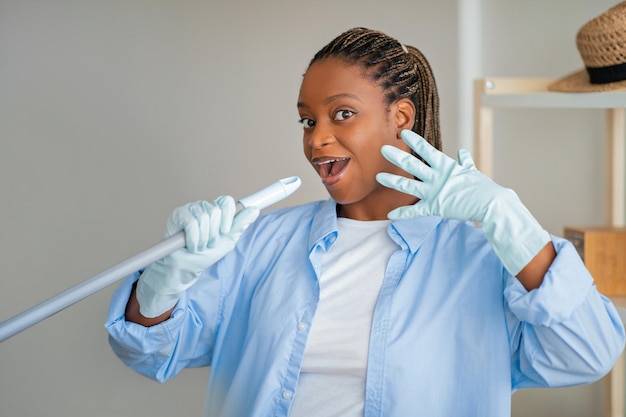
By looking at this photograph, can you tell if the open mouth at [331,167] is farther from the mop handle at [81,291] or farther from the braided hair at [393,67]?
the mop handle at [81,291]

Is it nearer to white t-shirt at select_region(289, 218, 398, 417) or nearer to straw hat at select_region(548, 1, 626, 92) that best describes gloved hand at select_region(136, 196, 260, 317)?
white t-shirt at select_region(289, 218, 398, 417)

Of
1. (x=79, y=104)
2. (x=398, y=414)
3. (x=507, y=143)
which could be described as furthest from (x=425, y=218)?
(x=79, y=104)

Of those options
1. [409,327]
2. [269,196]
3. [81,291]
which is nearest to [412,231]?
[409,327]

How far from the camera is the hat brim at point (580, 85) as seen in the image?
62.5 inches

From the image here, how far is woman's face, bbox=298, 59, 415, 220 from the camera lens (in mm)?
1265

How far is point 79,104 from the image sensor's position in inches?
76.4

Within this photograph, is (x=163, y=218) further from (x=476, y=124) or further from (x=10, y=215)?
(x=476, y=124)

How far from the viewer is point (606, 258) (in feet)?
5.57

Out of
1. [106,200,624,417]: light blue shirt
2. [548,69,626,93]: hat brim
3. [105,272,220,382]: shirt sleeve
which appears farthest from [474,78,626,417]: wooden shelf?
[105,272,220,382]: shirt sleeve

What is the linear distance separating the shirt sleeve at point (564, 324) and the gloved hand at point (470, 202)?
40 mm

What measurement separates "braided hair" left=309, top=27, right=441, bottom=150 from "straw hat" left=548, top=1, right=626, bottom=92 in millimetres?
396

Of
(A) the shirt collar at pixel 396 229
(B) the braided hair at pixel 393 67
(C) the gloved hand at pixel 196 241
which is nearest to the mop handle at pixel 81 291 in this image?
(C) the gloved hand at pixel 196 241

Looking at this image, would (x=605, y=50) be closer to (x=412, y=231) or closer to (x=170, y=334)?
(x=412, y=231)

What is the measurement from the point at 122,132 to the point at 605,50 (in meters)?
1.07
